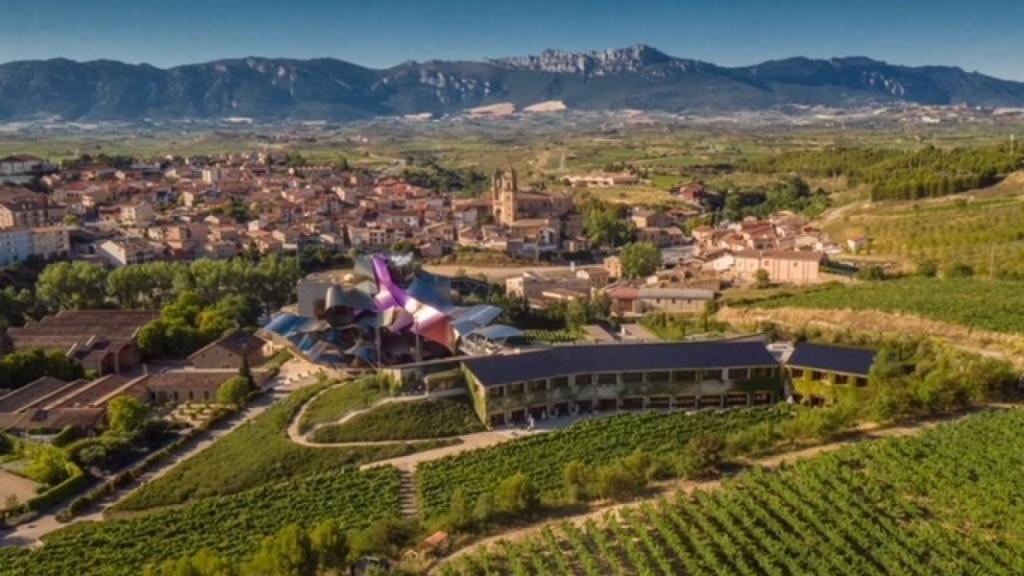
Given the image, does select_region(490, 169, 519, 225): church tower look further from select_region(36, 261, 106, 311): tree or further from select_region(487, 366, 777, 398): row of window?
select_region(487, 366, 777, 398): row of window

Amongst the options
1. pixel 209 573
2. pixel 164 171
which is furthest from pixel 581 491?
pixel 164 171

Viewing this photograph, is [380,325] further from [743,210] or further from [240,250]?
[743,210]

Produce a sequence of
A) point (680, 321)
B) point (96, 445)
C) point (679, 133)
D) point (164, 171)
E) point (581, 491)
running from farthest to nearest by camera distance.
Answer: point (679, 133) → point (164, 171) → point (680, 321) → point (96, 445) → point (581, 491)

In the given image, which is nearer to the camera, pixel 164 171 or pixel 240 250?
pixel 240 250

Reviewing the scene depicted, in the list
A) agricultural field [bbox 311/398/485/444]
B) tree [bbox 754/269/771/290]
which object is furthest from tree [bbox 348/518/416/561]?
tree [bbox 754/269/771/290]

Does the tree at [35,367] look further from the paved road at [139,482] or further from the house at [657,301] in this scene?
the house at [657,301]

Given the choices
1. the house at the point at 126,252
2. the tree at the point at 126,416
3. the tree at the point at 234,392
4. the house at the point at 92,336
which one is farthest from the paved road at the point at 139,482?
the house at the point at 126,252
